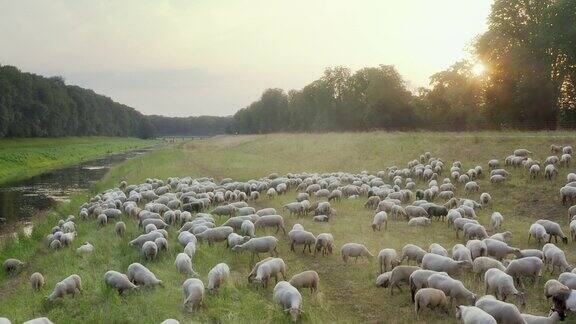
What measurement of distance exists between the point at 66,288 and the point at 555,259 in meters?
14.2

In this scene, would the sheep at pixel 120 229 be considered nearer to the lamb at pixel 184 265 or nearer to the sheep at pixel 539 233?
the lamb at pixel 184 265

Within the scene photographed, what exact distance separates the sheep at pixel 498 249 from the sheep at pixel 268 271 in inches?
263

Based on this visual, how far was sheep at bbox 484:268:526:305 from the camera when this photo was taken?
1225 cm

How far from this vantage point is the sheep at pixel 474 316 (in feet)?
32.9

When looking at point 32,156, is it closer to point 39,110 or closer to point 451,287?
point 39,110

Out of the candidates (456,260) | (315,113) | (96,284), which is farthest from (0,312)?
(315,113)

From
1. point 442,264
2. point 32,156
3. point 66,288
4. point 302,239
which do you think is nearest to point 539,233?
point 442,264

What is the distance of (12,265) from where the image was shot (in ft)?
64.2

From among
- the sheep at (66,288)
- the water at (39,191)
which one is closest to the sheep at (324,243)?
the sheep at (66,288)

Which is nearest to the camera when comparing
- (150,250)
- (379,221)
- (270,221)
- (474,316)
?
(474,316)

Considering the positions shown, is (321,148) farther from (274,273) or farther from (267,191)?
(274,273)

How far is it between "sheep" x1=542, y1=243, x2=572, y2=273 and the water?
93.5 feet

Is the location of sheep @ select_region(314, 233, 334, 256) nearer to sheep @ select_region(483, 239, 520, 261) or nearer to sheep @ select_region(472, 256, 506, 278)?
sheep @ select_region(472, 256, 506, 278)

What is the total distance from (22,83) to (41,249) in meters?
97.7
